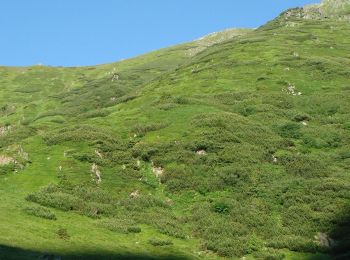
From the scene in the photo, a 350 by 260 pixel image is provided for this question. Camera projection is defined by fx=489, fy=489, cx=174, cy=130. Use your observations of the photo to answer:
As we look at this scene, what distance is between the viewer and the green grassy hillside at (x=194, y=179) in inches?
1252

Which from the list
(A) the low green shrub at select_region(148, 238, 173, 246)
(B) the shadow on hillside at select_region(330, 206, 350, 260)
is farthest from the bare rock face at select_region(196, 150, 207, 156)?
(A) the low green shrub at select_region(148, 238, 173, 246)

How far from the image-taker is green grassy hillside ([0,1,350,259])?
3180 cm

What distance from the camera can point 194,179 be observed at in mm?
43500

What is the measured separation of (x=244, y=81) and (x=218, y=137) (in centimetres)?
3393

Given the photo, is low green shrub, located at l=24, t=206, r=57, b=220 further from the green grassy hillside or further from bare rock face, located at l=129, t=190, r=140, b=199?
bare rock face, located at l=129, t=190, r=140, b=199

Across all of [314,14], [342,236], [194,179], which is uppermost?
[314,14]

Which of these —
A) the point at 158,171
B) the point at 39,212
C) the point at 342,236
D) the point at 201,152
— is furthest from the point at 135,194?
the point at 342,236

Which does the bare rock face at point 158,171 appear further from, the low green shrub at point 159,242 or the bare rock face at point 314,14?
the bare rock face at point 314,14

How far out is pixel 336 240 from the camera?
33.7 m

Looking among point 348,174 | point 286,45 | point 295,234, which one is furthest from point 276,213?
point 286,45

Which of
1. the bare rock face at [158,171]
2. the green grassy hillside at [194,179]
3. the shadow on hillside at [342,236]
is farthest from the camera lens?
the bare rock face at [158,171]

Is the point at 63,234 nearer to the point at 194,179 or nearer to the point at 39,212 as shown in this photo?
the point at 39,212

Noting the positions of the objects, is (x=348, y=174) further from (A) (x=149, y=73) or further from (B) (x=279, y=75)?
(A) (x=149, y=73)

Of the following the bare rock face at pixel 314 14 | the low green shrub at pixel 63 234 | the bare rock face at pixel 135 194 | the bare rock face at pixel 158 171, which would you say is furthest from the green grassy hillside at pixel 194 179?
the bare rock face at pixel 314 14
